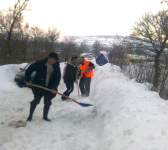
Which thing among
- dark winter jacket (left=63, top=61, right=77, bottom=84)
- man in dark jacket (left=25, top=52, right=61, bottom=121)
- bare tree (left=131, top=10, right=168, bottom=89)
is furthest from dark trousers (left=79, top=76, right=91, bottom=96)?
bare tree (left=131, top=10, right=168, bottom=89)

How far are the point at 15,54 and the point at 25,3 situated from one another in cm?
646

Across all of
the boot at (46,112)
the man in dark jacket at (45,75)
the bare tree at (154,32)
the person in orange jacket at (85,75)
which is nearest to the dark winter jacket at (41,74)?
the man in dark jacket at (45,75)

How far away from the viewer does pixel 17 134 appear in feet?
9.71

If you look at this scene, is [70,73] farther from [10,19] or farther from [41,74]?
[10,19]

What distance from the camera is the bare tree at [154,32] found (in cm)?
1412

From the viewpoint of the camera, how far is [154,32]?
15.5 m

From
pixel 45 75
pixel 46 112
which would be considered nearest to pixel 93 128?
pixel 46 112

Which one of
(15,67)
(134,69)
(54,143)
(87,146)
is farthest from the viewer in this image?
(15,67)

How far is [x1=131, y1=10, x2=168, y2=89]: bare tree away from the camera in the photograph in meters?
14.1

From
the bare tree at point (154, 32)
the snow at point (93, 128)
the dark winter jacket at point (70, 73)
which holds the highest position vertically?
the bare tree at point (154, 32)

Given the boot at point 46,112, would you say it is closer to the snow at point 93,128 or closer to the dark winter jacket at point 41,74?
the snow at point 93,128

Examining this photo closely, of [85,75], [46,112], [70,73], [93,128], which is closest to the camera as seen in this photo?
[93,128]

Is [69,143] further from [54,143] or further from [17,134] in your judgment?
[17,134]

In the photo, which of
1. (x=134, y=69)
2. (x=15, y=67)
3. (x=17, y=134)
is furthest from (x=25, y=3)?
(x=17, y=134)
